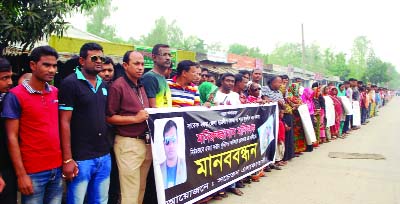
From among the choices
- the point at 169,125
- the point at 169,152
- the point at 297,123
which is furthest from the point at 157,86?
the point at 297,123

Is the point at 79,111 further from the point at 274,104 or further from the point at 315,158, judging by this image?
the point at 315,158

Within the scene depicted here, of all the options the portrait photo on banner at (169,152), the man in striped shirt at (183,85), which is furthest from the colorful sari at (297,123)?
the portrait photo on banner at (169,152)

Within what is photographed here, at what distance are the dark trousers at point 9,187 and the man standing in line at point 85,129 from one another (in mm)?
362

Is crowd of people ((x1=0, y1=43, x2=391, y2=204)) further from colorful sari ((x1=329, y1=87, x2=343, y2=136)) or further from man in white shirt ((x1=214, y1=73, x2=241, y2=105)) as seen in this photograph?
colorful sari ((x1=329, y1=87, x2=343, y2=136))

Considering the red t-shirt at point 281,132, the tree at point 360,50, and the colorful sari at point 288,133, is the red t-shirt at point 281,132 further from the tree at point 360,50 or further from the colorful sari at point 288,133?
the tree at point 360,50

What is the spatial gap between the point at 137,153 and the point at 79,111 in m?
0.78

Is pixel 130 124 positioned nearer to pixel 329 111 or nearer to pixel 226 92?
pixel 226 92

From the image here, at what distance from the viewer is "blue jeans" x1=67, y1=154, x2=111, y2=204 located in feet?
9.50

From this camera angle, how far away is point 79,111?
286 centimetres

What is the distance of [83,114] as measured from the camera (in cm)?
287

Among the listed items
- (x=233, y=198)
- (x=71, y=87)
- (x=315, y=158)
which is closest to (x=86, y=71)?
(x=71, y=87)

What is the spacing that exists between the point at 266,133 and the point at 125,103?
347 centimetres

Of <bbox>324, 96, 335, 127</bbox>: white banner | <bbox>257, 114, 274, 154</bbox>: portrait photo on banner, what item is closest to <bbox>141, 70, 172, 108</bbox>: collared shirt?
<bbox>257, 114, 274, 154</bbox>: portrait photo on banner

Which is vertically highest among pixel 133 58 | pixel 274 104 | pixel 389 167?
pixel 133 58
